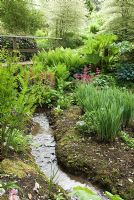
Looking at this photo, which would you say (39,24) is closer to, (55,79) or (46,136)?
(55,79)

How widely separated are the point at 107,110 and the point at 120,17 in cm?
1037

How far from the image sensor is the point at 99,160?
16.2 feet

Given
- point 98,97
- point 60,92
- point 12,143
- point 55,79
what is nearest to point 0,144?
point 12,143

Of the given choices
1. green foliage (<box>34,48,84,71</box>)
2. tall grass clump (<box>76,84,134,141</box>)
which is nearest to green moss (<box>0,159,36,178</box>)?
tall grass clump (<box>76,84,134,141</box>)

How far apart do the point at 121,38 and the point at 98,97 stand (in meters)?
8.65

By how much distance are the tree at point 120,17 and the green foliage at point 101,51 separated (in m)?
3.77

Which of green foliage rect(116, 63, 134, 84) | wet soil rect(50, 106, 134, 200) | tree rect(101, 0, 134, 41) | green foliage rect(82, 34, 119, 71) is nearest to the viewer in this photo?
wet soil rect(50, 106, 134, 200)

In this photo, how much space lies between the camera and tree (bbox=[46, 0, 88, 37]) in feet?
Result: 58.9

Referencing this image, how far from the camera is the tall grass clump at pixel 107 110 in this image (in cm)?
513

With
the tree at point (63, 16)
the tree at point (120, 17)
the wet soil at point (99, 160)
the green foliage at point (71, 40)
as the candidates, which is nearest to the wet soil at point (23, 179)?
the wet soil at point (99, 160)

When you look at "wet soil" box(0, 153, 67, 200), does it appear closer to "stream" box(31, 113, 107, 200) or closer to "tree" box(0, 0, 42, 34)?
"stream" box(31, 113, 107, 200)

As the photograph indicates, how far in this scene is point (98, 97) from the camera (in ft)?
19.6

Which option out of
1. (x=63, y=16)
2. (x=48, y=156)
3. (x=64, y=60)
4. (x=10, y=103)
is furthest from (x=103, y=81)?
(x=63, y=16)

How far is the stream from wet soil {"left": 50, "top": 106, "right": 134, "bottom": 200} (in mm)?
101
